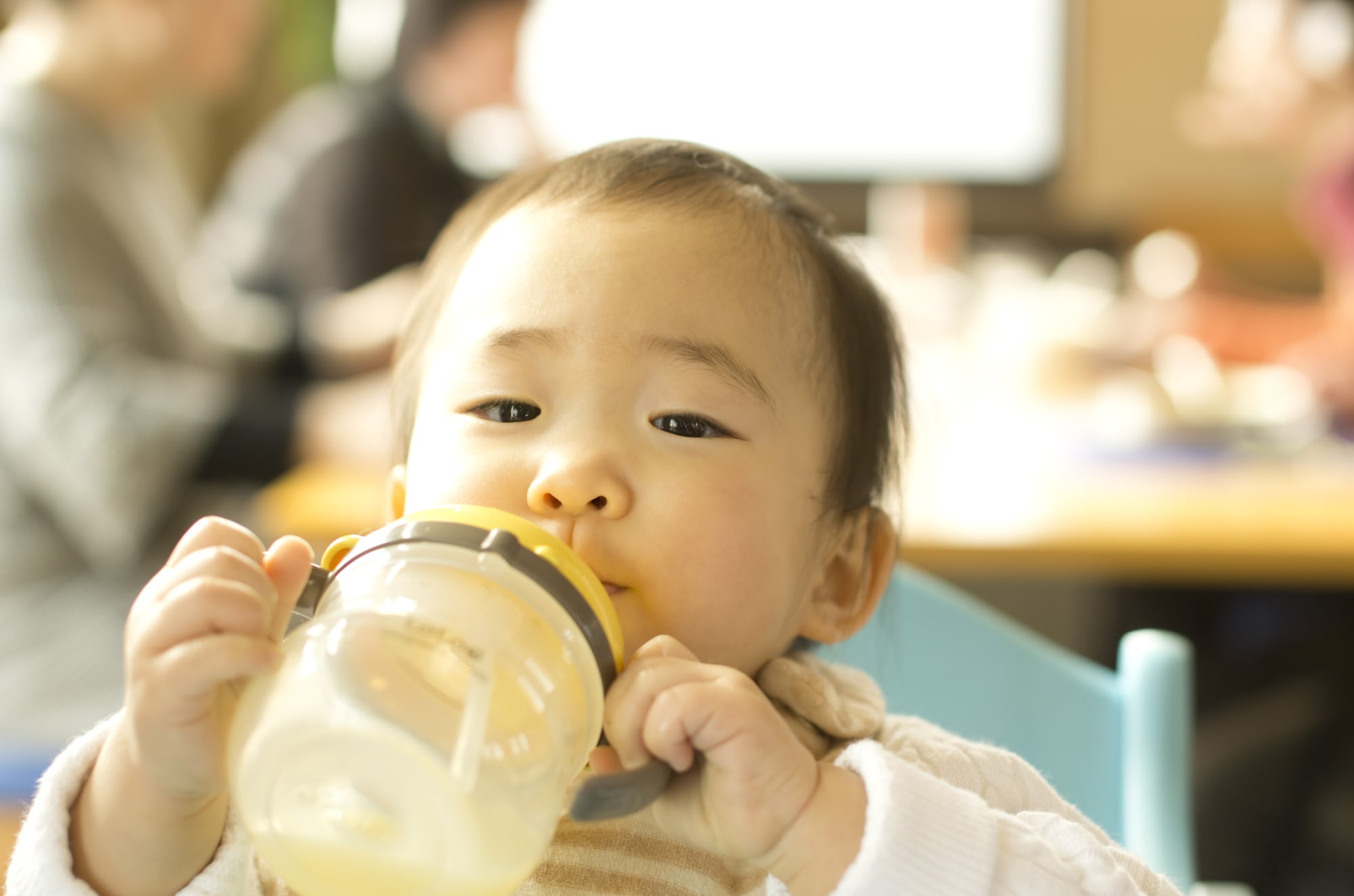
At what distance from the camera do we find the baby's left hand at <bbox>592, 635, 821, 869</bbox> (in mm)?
615

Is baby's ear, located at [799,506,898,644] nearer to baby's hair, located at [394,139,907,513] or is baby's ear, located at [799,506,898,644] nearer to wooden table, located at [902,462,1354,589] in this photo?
baby's hair, located at [394,139,907,513]

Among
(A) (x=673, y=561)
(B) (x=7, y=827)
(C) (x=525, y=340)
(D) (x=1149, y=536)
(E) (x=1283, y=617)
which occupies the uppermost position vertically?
(C) (x=525, y=340)

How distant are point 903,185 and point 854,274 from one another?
9.76ft

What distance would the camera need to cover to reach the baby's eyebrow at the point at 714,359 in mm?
768

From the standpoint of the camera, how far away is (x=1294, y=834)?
2.04m

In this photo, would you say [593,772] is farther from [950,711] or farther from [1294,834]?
[1294,834]

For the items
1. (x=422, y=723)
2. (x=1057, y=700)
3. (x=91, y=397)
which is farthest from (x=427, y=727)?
(x=91, y=397)

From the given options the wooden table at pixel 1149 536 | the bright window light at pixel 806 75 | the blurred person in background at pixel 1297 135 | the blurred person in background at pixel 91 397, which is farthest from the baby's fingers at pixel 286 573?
the bright window light at pixel 806 75

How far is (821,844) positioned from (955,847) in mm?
72

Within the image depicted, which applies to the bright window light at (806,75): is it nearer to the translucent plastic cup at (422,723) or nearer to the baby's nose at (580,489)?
the baby's nose at (580,489)

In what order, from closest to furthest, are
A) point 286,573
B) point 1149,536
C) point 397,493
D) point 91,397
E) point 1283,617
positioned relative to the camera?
point 286,573 → point 397,493 → point 1149,536 → point 91,397 → point 1283,617

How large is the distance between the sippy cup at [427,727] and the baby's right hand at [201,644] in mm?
24

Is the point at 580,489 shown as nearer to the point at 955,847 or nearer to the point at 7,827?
the point at 955,847

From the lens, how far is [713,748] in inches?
24.4
